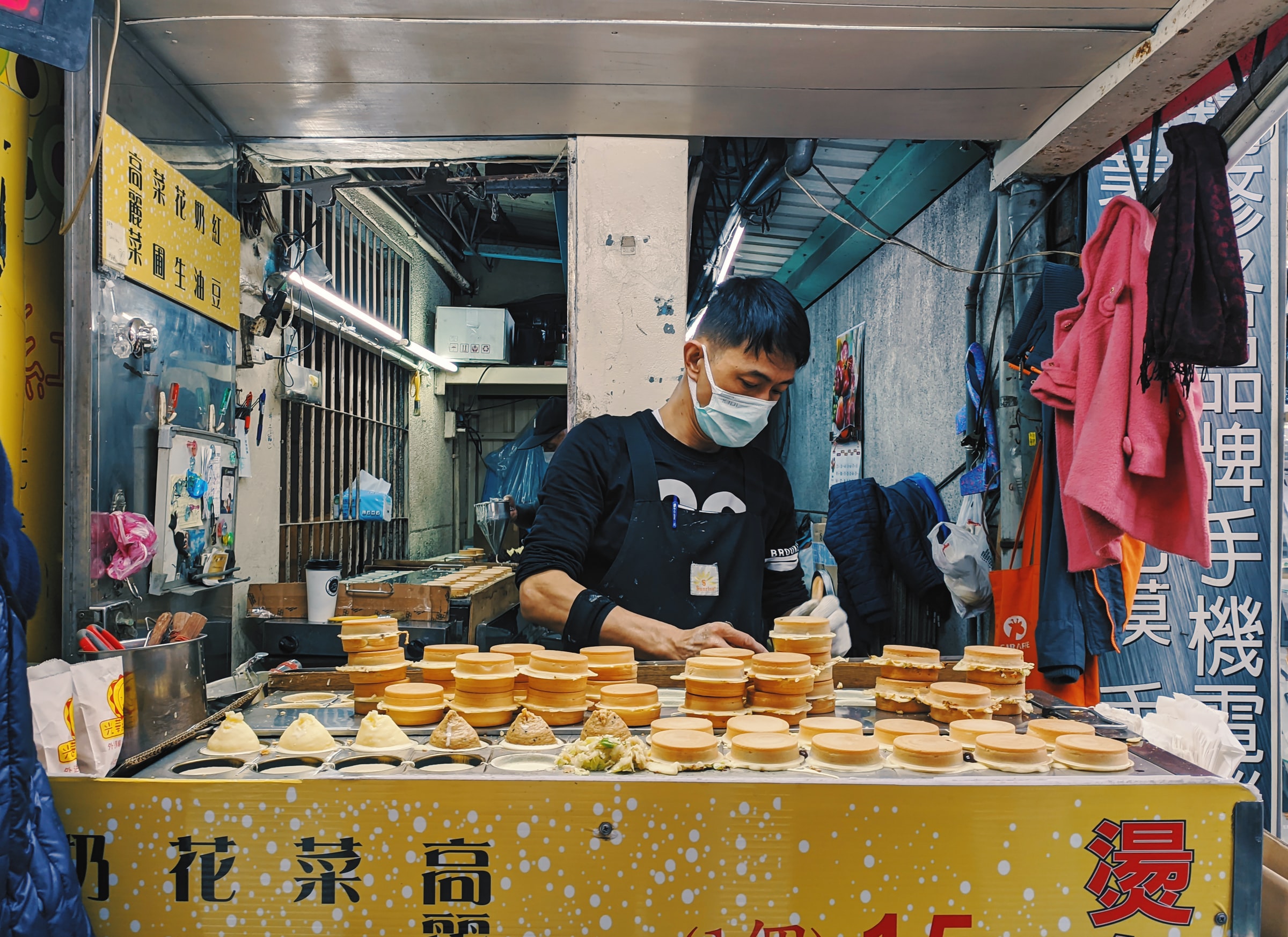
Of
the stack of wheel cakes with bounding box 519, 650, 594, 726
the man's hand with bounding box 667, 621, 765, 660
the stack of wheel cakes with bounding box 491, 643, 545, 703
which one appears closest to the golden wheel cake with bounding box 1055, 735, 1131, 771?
the man's hand with bounding box 667, 621, 765, 660

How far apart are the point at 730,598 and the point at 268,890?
5.74 ft

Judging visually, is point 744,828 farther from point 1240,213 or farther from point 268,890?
point 1240,213

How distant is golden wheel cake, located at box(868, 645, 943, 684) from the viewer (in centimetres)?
214

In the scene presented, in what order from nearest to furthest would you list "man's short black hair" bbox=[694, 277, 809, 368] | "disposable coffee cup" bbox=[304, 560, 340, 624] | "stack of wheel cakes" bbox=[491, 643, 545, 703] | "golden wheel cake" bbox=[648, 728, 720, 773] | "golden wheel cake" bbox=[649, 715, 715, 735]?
"golden wheel cake" bbox=[648, 728, 720, 773], "golden wheel cake" bbox=[649, 715, 715, 735], "stack of wheel cakes" bbox=[491, 643, 545, 703], "man's short black hair" bbox=[694, 277, 809, 368], "disposable coffee cup" bbox=[304, 560, 340, 624]

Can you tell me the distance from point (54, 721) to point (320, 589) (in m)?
3.14

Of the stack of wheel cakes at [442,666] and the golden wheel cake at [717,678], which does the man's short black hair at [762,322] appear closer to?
the golden wheel cake at [717,678]

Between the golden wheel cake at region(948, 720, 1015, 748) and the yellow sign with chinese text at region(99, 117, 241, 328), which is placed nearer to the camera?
the golden wheel cake at region(948, 720, 1015, 748)

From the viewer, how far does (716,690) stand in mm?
1970

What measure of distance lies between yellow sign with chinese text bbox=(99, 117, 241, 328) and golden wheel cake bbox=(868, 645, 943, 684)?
9.46 feet

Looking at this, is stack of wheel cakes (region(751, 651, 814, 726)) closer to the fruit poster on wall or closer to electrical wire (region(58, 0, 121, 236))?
electrical wire (region(58, 0, 121, 236))

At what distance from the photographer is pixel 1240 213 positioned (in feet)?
13.5

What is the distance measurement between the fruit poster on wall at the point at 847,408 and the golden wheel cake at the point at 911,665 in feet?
17.3

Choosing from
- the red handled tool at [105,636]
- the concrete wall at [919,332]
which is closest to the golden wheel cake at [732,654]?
the red handled tool at [105,636]

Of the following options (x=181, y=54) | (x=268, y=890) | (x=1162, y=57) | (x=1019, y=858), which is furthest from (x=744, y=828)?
(x=181, y=54)
